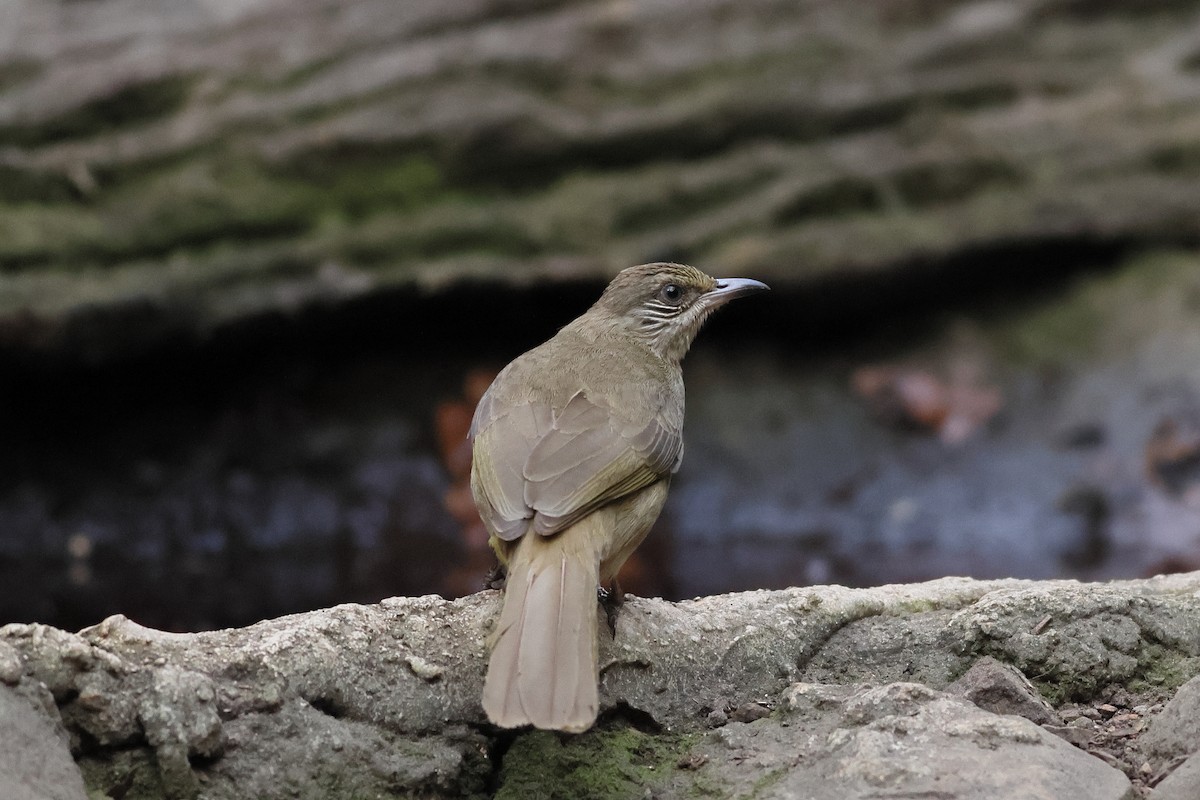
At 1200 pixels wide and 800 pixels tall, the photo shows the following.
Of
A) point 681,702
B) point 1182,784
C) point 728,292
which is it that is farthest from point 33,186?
point 1182,784

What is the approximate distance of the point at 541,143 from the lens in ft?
26.8

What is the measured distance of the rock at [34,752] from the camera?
2.43 m

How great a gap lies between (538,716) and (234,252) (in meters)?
5.50

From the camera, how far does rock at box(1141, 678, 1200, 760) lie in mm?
2959

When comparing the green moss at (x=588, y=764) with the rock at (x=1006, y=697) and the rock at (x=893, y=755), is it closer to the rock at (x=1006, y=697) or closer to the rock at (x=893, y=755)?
the rock at (x=893, y=755)

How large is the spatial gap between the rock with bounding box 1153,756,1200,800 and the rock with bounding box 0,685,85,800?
2.05 metres

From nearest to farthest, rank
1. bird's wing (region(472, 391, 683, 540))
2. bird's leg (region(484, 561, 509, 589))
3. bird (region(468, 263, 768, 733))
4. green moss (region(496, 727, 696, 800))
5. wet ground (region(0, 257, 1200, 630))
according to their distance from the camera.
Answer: bird (region(468, 263, 768, 733)), green moss (region(496, 727, 696, 800)), bird's wing (region(472, 391, 683, 540)), bird's leg (region(484, 561, 509, 589)), wet ground (region(0, 257, 1200, 630))

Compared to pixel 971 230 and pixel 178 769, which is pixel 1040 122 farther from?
pixel 178 769

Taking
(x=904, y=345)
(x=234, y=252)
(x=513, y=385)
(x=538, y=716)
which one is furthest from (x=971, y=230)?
(x=538, y=716)

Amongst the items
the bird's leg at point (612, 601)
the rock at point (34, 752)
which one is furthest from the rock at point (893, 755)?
the rock at point (34, 752)

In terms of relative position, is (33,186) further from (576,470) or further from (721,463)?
(576,470)

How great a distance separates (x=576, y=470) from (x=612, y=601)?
1.27 feet

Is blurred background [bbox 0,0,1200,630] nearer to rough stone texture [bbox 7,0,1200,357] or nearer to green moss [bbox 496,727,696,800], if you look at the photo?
rough stone texture [bbox 7,0,1200,357]

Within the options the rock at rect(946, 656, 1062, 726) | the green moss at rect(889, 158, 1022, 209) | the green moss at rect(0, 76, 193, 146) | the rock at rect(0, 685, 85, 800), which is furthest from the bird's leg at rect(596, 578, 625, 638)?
the green moss at rect(889, 158, 1022, 209)
